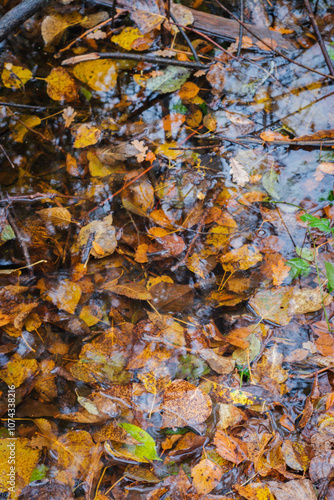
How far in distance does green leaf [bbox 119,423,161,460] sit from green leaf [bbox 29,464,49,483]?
19.2 inches

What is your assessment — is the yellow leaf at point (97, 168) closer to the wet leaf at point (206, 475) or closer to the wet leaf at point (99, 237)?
the wet leaf at point (99, 237)

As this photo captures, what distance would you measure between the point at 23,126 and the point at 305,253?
2278 millimetres

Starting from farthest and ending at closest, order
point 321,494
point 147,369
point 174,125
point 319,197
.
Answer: point 174,125 < point 319,197 < point 147,369 < point 321,494

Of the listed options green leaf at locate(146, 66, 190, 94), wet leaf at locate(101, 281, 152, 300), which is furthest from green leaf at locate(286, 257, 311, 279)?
green leaf at locate(146, 66, 190, 94)

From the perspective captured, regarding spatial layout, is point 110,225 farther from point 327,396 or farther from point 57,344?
point 327,396

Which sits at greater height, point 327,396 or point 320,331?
point 320,331

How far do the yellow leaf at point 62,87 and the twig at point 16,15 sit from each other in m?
0.39

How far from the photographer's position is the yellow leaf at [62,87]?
2.33 metres

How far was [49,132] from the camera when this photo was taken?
2.27 metres

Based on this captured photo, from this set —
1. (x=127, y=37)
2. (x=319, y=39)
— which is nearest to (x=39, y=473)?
(x=127, y=37)

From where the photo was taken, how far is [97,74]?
2.34 meters

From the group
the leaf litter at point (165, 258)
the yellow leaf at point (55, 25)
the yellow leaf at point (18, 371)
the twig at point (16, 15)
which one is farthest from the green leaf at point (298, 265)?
the yellow leaf at point (55, 25)

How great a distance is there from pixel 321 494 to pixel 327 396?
1.54 feet

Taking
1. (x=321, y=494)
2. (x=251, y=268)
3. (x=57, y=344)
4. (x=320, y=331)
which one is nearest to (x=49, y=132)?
(x=57, y=344)
